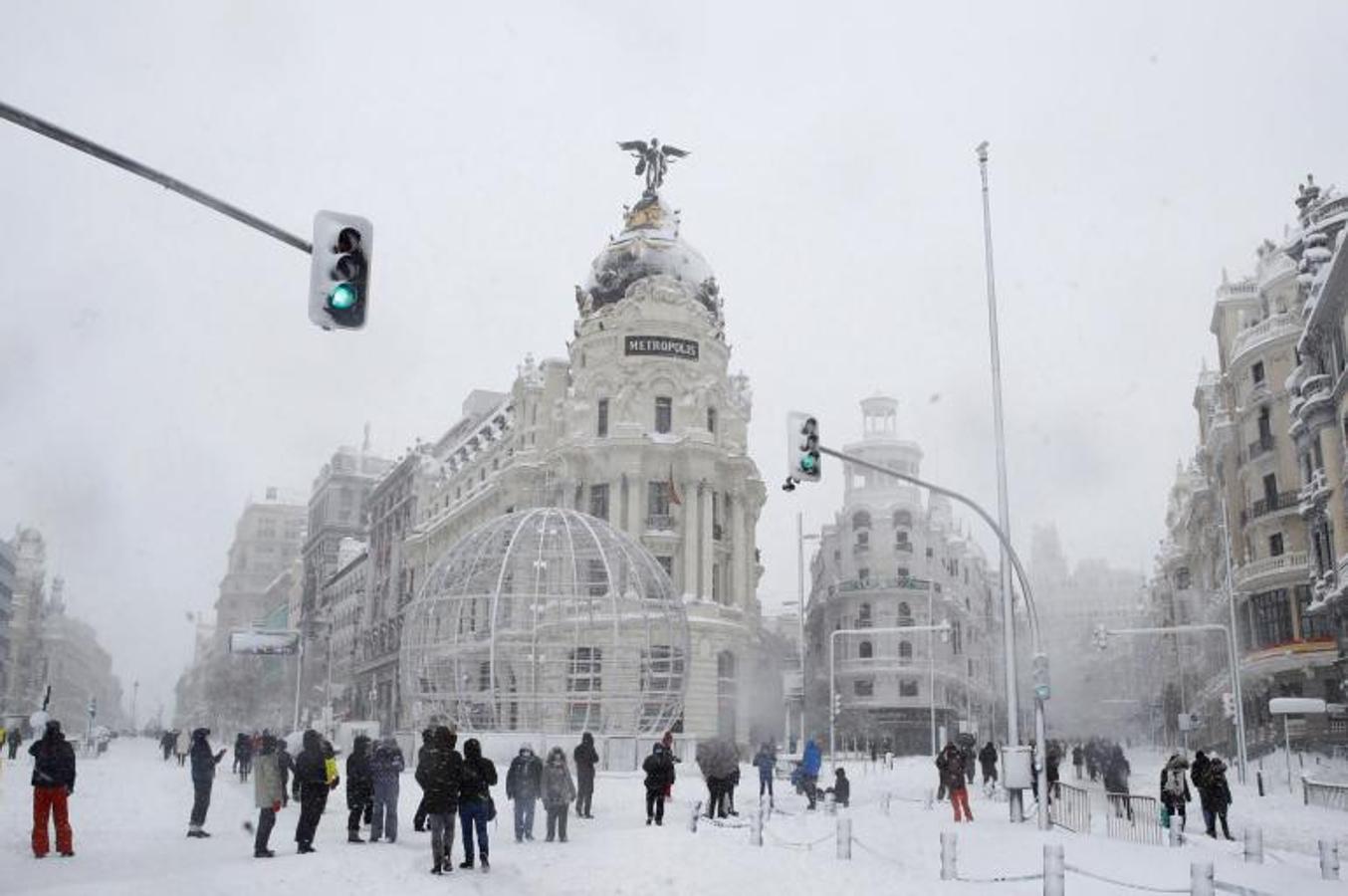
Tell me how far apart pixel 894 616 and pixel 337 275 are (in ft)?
249

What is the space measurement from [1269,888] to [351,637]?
92425 millimetres

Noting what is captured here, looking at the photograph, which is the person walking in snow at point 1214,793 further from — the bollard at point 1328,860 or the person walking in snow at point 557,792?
the person walking in snow at point 557,792

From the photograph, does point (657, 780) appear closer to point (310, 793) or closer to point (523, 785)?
point (523, 785)

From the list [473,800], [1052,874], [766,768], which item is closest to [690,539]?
[766,768]

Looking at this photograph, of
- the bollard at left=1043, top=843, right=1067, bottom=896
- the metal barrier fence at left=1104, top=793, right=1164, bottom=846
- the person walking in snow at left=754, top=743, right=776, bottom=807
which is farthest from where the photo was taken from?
the person walking in snow at left=754, top=743, right=776, bottom=807

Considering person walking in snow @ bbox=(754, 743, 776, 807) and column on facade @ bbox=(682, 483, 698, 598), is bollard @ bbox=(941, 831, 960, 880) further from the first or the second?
column on facade @ bbox=(682, 483, 698, 598)

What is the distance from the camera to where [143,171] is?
9773 mm

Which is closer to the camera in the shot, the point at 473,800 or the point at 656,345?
the point at 473,800

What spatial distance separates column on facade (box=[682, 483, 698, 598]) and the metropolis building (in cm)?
6

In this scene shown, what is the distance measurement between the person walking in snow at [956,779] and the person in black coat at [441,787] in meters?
11.8

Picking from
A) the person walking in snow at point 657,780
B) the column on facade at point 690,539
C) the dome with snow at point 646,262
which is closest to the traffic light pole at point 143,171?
the person walking in snow at point 657,780

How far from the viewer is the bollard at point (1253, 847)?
17.1 meters

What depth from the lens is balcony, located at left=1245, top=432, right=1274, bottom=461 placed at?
5219 cm

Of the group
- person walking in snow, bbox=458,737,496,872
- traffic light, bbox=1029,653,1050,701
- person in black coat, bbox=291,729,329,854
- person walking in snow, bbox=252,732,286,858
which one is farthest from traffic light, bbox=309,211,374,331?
traffic light, bbox=1029,653,1050,701
